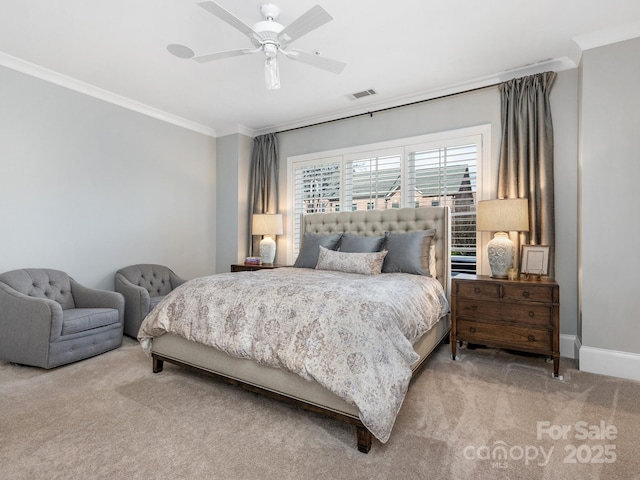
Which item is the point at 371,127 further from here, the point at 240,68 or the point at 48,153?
the point at 48,153

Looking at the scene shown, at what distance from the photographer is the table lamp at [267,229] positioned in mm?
5141

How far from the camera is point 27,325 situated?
304 cm

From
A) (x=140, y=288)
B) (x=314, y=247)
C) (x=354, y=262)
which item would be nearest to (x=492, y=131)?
(x=354, y=262)

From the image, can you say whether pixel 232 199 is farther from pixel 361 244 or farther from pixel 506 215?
pixel 506 215

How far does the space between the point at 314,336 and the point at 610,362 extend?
2704mm

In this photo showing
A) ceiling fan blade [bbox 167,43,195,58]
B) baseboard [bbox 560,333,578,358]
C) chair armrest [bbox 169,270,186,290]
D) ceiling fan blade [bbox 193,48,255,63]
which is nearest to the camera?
ceiling fan blade [bbox 193,48,255,63]

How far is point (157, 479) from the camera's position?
1.66 m

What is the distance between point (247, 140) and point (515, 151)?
3891mm

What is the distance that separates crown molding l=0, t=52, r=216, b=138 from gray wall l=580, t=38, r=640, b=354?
4.90 m

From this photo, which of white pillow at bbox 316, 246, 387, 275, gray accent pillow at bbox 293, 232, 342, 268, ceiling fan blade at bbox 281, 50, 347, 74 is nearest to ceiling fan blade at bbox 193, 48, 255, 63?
ceiling fan blade at bbox 281, 50, 347, 74

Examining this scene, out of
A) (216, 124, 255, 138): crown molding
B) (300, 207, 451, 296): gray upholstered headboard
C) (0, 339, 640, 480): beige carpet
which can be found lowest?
(0, 339, 640, 480): beige carpet

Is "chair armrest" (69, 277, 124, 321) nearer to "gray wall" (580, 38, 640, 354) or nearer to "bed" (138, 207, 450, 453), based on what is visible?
"bed" (138, 207, 450, 453)

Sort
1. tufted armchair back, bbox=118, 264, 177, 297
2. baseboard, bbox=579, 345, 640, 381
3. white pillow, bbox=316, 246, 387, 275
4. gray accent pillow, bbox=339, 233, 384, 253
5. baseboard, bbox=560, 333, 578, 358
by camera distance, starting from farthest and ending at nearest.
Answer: tufted armchair back, bbox=118, 264, 177, 297 < gray accent pillow, bbox=339, 233, 384, 253 < white pillow, bbox=316, 246, 387, 275 < baseboard, bbox=560, 333, 578, 358 < baseboard, bbox=579, 345, 640, 381

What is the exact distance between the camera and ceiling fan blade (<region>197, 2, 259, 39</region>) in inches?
80.7
